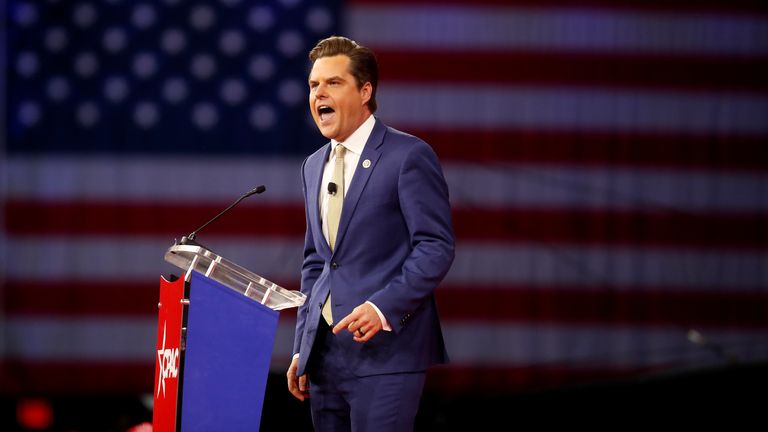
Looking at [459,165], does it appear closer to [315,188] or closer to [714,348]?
[714,348]

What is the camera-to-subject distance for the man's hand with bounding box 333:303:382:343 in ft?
5.44

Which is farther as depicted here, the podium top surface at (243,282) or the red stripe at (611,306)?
the red stripe at (611,306)

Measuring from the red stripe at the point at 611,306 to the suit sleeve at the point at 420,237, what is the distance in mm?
3367

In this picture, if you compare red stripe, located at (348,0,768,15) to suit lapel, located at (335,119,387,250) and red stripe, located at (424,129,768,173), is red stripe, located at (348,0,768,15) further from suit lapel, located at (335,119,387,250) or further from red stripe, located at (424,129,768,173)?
suit lapel, located at (335,119,387,250)

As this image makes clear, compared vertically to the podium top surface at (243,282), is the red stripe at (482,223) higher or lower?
lower

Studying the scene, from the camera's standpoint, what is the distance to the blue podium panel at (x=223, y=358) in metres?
1.61

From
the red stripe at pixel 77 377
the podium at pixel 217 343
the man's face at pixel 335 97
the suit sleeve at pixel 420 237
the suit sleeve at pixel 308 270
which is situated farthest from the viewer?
the red stripe at pixel 77 377

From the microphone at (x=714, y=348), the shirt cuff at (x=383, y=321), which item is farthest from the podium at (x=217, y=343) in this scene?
the microphone at (x=714, y=348)

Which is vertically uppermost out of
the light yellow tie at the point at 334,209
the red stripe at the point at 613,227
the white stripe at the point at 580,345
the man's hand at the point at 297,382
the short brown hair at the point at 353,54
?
the short brown hair at the point at 353,54

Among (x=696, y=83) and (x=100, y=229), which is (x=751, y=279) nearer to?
(x=696, y=83)

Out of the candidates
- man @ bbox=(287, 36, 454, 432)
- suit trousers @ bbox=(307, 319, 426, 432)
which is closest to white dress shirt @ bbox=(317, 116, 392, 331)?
man @ bbox=(287, 36, 454, 432)

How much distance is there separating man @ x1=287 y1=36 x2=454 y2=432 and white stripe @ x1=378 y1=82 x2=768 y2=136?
328 centimetres

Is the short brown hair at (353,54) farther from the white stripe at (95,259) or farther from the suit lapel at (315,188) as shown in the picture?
the white stripe at (95,259)

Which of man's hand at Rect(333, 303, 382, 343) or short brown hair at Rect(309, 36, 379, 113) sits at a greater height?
short brown hair at Rect(309, 36, 379, 113)
